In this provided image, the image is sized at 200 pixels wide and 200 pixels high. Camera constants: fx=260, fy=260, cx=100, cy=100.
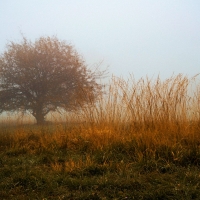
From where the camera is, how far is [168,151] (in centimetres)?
392

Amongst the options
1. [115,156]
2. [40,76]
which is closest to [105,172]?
[115,156]

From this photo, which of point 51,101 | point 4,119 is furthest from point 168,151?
point 51,101

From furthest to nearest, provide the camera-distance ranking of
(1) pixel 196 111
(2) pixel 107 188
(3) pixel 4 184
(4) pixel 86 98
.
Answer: (4) pixel 86 98 → (1) pixel 196 111 → (3) pixel 4 184 → (2) pixel 107 188

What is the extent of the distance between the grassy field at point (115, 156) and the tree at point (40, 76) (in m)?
6.66

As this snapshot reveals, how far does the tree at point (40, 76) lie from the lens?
13078 mm

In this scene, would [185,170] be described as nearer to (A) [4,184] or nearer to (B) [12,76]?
(A) [4,184]

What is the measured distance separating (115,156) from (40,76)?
1021cm

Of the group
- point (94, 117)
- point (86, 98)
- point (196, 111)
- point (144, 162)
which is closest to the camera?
point (144, 162)

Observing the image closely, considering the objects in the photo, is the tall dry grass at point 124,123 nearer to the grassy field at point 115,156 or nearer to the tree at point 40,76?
the grassy field at point 115,156

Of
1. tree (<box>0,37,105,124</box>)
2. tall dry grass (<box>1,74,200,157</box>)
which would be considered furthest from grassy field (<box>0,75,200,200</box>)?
tree (<box>0,37,105,124</box>)

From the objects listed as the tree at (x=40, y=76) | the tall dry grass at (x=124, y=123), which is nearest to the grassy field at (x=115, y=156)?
the tall dry grass at (x=124, y=123)

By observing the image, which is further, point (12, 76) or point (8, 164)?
point (12, 76)

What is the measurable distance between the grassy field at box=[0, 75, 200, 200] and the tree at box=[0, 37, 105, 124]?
6.66m

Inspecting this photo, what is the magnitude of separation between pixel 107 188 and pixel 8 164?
194 cm
